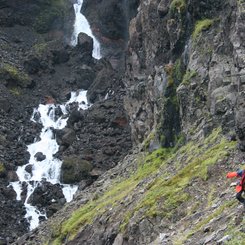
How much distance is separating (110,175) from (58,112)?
37.4 m

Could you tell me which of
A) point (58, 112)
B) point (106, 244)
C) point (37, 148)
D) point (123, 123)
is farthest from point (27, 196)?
point (106, 244)

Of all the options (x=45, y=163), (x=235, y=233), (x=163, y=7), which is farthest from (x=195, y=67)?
(x=45, y=163)

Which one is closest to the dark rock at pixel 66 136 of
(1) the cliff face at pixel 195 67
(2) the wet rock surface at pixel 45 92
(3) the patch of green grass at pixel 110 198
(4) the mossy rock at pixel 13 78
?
(2) the wet rock surface at pixel 45 92

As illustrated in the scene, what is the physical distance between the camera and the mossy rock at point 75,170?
64375mm

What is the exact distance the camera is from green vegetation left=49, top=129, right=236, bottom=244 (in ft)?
85.7

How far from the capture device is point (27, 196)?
63344mm

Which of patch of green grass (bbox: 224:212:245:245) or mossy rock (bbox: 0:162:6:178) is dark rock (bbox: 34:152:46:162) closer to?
mossy rock (bbox: 0:162:6:178)

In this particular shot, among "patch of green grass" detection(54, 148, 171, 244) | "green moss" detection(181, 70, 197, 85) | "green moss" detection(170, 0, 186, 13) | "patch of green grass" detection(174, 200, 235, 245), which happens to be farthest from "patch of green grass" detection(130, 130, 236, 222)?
"green moss" detection(170, 0, 186, 13)

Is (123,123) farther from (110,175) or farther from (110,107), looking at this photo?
(110,175)

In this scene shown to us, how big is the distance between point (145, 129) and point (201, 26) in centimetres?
2036

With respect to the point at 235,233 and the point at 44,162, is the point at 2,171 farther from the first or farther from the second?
the point at 235,233

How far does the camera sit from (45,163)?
235 feet

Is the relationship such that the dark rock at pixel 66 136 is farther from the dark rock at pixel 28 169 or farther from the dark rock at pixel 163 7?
the dark rock at pixel 163 7

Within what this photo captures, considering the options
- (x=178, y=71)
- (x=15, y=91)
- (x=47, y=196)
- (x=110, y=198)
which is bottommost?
(x=110, y=198)
